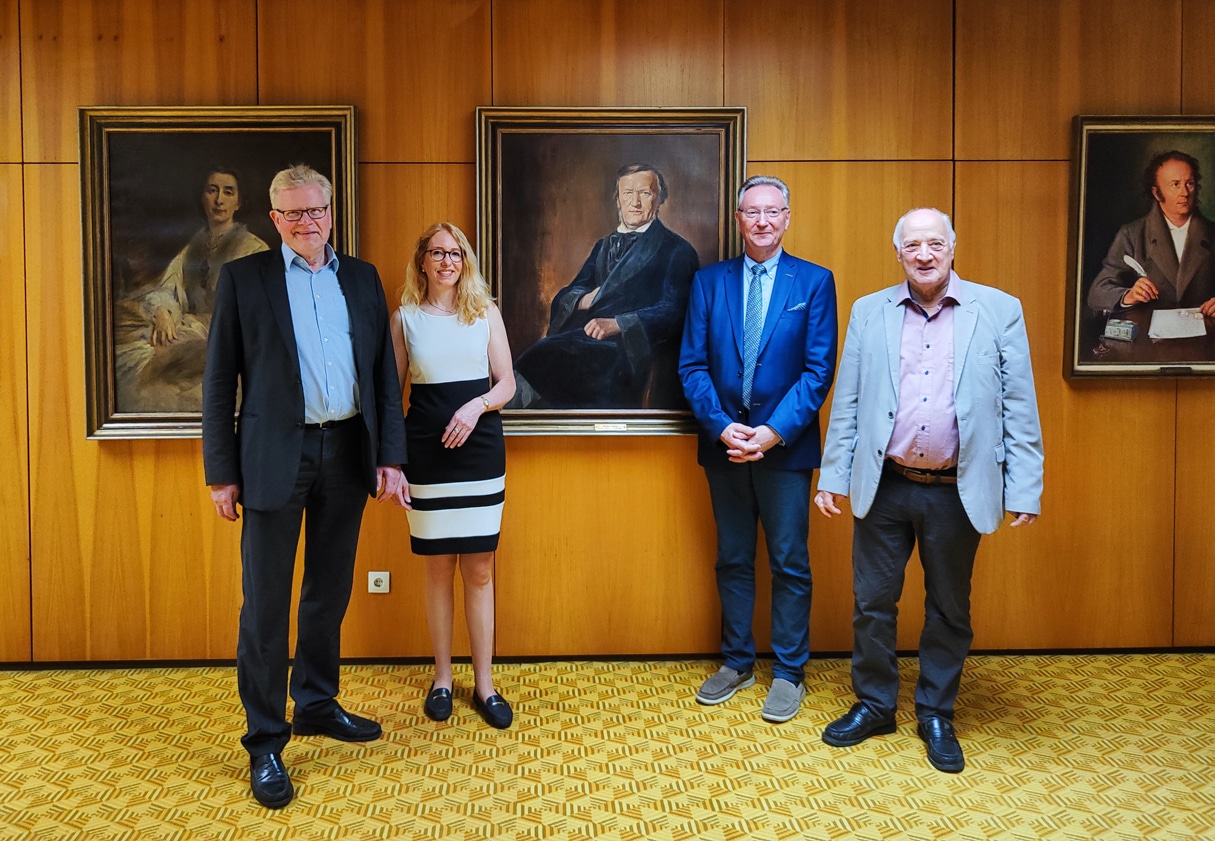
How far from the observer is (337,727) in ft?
10.5

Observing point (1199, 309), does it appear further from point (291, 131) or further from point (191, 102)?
point (191, 102)

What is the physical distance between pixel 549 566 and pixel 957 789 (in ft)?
6.19

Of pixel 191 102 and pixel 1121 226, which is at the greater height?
pixel 191 102

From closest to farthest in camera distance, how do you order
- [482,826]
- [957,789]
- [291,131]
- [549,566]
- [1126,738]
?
[482,826] → [957,789] → [1126,738] → [291,131] → [549,566]

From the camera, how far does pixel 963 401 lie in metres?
2.92

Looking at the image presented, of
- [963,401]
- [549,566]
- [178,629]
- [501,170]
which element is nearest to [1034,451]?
[963,401]

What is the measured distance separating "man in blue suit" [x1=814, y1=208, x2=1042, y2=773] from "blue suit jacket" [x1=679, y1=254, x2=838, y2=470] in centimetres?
23

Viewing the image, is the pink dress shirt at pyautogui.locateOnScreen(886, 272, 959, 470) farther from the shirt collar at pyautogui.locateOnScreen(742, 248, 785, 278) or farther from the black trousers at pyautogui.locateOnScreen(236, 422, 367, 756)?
the black trousers at pyautogui.locateOnScreen(236, 422, 367, 756)

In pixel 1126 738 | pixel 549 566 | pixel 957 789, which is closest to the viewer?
pixel 957 789

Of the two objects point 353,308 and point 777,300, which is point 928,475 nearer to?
point 777,300

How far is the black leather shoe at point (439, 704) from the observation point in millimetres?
3373

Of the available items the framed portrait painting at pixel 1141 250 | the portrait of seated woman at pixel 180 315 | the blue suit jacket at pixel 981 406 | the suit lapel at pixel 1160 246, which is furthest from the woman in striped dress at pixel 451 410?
the suit lapel at pixel 1160 246

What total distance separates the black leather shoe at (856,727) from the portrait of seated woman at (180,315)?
2.92 m

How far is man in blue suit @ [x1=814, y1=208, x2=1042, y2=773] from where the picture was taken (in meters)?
Result: 2.94
